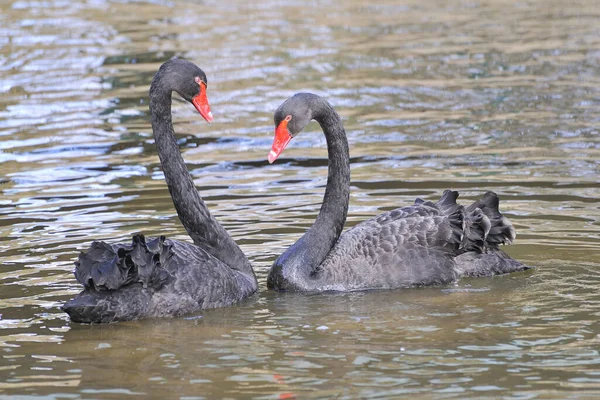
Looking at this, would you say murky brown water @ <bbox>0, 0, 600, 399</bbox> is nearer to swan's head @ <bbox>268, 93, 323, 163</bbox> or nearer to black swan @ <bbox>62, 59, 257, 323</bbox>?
black swan @ <bbox>62, 59, 257, 323</bbox>

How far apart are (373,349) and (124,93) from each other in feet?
34.0

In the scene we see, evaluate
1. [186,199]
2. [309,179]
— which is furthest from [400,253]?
[309,179]

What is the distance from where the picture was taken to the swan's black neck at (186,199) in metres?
7.63

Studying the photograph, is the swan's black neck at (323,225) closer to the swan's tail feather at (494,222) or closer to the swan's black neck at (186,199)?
the swan's black neck at (186,199)

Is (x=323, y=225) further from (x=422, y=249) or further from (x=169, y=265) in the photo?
(x=169, y=265)

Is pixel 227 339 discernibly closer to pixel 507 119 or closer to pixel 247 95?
pixel 507 119

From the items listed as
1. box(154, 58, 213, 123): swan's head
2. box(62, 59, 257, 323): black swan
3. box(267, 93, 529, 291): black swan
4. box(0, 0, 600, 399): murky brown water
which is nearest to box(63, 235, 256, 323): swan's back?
box(62, 59, 257, 323): black swan

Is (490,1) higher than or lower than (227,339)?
higher

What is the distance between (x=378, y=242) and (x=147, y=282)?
1789 millimetres

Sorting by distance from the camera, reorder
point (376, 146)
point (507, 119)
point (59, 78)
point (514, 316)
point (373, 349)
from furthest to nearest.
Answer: point (59, 78)
point (507, 119)
point (376, 146)
point (514, 316)
point (373, 349)

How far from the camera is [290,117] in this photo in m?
7.64

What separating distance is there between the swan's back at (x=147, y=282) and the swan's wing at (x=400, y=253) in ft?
2.53

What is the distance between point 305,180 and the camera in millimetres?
11016

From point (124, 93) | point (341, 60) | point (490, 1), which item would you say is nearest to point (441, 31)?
point (341, 60)
